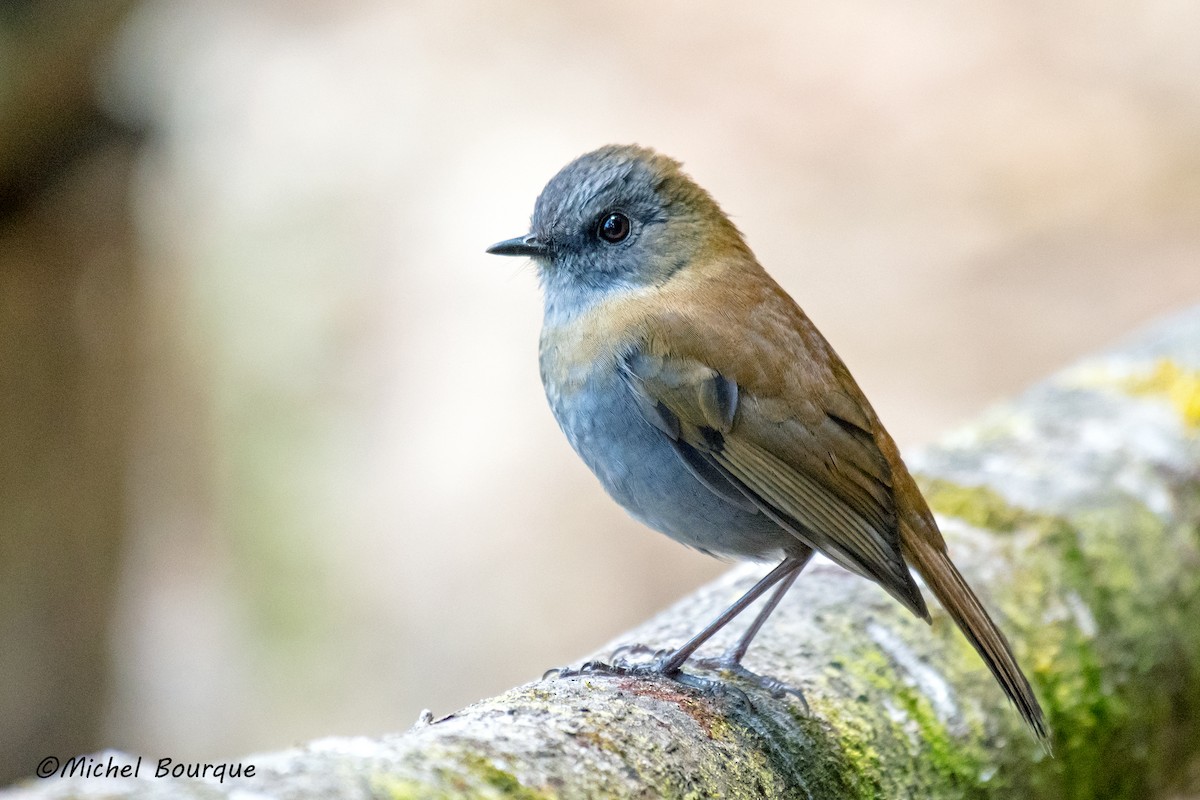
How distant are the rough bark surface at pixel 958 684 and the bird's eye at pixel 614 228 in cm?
103

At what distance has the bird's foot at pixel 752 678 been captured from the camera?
2678 mm

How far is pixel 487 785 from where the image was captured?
1754mm

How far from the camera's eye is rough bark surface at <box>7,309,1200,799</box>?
1867mm

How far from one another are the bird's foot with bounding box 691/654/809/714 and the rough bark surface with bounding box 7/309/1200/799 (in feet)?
0.14

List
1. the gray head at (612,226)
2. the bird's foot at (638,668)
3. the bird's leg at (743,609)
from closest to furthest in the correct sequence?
the bird's foot at (638,668), the bird's leg at (743,609), the gray head at (612,226)

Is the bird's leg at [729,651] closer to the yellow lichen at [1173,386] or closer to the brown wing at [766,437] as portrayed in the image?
the brown wing at [766,437]

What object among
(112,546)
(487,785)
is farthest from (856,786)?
(112,546)

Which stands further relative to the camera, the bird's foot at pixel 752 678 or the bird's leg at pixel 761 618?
the bird's leg at pixel 761 618

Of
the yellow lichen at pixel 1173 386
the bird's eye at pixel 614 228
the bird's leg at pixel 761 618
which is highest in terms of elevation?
the bird's eye at pixel 614 228

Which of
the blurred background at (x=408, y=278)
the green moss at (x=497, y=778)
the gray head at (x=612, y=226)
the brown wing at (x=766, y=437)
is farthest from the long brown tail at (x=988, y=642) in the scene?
the blurred background at (x=408, y=278)

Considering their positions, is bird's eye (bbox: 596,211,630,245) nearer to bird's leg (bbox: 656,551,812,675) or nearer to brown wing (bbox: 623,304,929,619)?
brown wing (bbox: 623,304,929,619)

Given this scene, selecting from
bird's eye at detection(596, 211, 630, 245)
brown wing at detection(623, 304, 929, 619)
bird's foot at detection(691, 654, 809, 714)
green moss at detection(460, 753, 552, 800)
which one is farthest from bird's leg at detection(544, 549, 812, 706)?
bird's eye at detection(596, 211, 630, 245)

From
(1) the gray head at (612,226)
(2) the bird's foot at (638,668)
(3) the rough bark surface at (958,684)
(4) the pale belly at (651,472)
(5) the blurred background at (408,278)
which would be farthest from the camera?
(5) the blurred background at (408,278)

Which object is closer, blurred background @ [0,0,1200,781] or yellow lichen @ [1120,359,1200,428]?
yellow lichen @ [1120,359,1200,428]
